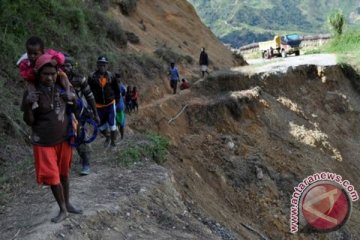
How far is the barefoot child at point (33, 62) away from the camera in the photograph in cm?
523

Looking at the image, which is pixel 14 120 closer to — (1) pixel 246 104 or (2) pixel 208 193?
(2) pixel 208 193

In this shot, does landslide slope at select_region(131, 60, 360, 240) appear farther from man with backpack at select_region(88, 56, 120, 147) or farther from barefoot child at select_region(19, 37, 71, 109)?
barefoot child at select_region(19, 37, 71, 109)

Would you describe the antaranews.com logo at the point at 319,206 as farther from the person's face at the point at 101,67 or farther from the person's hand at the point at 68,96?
the person's hand at the point at 68,96

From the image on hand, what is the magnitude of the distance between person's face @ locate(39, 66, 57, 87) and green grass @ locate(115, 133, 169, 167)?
3.18 metres

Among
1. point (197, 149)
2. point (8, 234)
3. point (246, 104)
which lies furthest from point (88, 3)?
point (8, 234)

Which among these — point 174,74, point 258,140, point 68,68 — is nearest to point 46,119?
point 68,68

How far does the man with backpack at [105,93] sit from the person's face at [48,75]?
313cm

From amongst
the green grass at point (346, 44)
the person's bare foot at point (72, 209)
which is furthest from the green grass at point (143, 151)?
the green grass at point (346, 44)

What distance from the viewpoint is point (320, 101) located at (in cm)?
2319

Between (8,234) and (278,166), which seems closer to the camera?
(8,234)

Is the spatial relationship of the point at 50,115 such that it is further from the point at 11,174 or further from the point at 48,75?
the point at 11,174

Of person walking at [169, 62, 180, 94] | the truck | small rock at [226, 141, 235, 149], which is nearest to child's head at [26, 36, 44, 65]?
small rock at [226, 141, 235, 149]

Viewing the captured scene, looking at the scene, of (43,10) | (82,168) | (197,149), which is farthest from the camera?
(43,10)

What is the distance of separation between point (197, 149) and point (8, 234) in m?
8.42
